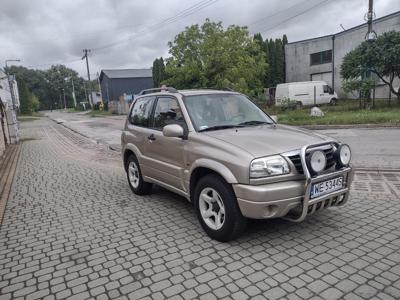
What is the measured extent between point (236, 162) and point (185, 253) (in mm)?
1189

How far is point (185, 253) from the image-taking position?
374 cm

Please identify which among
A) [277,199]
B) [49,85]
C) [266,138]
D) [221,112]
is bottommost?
[277,199]

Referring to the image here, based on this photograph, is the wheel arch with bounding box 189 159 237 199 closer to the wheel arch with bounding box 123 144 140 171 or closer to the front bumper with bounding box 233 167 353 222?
the front bumper with bounding box 233 167 353 222

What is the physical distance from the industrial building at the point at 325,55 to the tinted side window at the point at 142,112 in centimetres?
2286

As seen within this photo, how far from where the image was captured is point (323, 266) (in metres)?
3.30

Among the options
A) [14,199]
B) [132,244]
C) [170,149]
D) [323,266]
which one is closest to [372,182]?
[323,266]

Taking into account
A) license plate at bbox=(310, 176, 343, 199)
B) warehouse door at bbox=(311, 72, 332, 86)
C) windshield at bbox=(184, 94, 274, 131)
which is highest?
warehouse door at bbox=(311, 72, 332, 86)

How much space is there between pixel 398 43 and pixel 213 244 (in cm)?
1788

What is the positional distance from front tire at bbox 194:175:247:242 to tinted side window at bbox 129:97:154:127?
6.42 feet

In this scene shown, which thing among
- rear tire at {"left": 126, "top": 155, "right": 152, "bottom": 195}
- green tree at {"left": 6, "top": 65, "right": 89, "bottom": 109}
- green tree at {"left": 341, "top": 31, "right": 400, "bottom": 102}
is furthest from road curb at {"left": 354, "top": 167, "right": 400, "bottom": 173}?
green tree at {"left": 6, "top": 65, "right": 89, "bottom": 109}

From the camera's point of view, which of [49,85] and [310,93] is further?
[49,85]

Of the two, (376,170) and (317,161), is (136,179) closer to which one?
(317,161)

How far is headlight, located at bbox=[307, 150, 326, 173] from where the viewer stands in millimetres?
3520

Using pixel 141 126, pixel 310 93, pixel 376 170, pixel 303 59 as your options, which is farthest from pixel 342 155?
pixel 303 59
